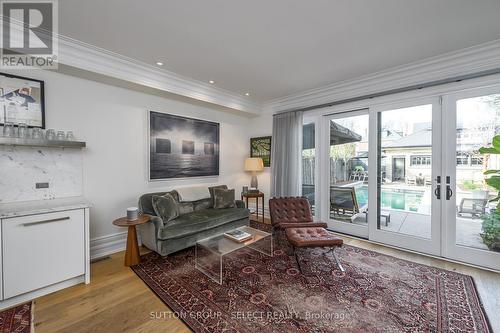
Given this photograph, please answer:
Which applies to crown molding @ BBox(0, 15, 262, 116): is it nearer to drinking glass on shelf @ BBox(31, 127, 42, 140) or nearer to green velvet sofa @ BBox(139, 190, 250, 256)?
drinking glass on shelf @ BBox(31, 127, 42, 140)

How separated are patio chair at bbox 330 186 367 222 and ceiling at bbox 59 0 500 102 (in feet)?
6.82

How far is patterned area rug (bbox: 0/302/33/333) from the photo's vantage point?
5.40ft

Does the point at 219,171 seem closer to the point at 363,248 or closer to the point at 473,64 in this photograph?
the point at 363,248

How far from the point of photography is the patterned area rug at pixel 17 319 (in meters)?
1.65

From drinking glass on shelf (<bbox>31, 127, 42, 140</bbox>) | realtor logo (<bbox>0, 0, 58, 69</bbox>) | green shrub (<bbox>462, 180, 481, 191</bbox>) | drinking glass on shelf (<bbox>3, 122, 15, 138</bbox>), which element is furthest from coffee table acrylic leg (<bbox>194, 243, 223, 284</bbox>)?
green shrub (<bbox>462, 180, 481, 191</bbox>)

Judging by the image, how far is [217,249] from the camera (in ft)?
8.00

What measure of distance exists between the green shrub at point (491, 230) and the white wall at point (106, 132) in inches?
181

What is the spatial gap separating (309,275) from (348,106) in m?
2.91

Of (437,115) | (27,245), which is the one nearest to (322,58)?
(437,115)

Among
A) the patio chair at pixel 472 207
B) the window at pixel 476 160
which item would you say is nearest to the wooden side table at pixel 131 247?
the patio chair at pixel 472 207

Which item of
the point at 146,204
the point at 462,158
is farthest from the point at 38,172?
the point at 462,158

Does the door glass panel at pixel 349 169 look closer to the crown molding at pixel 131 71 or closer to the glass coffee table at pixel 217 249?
the glass coffee table at pixel 217 249

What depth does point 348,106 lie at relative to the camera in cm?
375

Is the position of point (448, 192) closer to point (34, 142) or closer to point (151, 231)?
point (151, 231)
